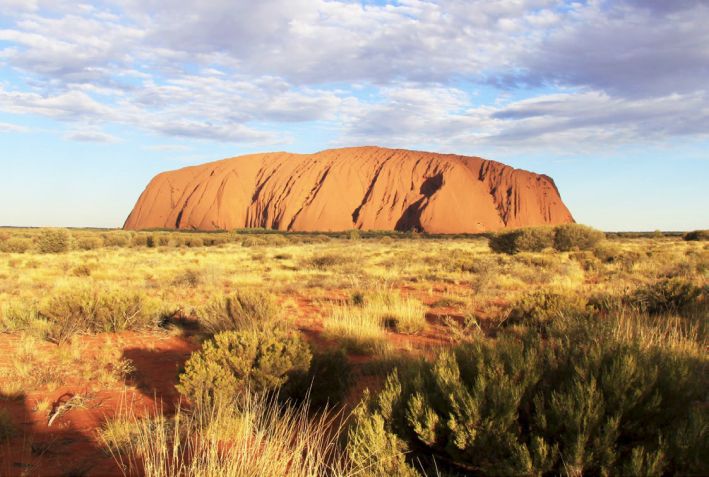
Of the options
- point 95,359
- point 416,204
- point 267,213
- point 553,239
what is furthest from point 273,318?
point 267,213

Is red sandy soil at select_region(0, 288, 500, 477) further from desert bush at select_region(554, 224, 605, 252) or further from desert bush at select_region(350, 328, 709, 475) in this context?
desert bush at select_region(554, 224, 605, 252)

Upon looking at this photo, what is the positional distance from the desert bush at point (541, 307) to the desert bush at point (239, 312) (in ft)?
11.9

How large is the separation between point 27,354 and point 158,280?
8.46 m

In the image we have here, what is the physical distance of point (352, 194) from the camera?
262 ft

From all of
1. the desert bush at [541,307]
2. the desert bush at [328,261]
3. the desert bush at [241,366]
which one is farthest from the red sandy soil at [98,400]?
the desert bush at [328,261]

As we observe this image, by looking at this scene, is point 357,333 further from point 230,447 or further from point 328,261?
point 328,261

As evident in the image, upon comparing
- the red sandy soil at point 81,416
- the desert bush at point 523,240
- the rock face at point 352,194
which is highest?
the rock face at point 352,194

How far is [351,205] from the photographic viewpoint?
78938mm

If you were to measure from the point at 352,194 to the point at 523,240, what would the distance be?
5699 cm

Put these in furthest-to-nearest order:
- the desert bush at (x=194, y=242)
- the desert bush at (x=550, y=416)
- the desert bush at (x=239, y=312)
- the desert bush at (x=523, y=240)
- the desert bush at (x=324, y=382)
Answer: the desert bush at (x=194, y=242)
the desert bush at (x=523, y=240)
the desert bush at (x=239, y=312)
the desert bush at (x=324, y=382)
the desert bush at (x=550, y=416)

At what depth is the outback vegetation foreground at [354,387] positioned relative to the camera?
2.55m

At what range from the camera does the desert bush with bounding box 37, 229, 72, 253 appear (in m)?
27.6

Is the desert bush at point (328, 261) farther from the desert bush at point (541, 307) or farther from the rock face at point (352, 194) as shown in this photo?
A: the rock face at point (352, 194)

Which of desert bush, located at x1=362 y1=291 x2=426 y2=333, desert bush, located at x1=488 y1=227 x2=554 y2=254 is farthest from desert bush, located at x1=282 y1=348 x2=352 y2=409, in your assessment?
desert bush, located at x1=488 y1=227 x2=554 y2=254
